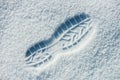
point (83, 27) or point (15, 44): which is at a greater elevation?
point (15, 44)

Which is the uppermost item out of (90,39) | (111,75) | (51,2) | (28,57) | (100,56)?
(51,2)

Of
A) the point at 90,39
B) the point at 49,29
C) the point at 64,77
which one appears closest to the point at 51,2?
the point at 49,29

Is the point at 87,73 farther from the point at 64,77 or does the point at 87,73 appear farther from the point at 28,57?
the point at 28,57
